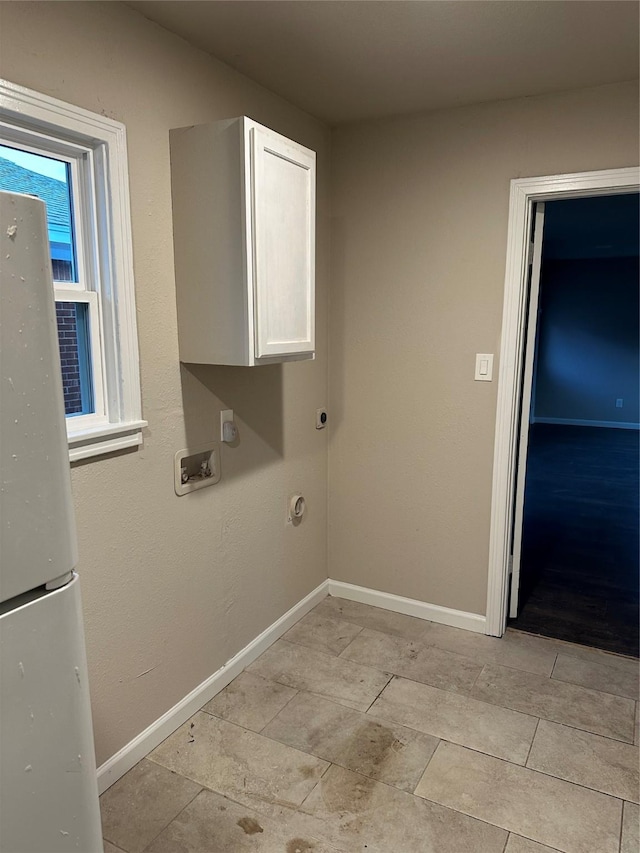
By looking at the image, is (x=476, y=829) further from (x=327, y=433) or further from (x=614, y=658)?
(x=327, y=433)

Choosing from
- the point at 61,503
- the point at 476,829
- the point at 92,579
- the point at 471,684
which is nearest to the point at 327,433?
the point at 471,684

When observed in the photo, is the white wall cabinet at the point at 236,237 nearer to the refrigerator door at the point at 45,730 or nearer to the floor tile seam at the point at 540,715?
the refrigerator door at the point at 45,730

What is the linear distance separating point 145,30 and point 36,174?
1.95 ft

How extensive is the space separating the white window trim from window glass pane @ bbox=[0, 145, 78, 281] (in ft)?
0.25

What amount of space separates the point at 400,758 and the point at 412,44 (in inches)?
94.4

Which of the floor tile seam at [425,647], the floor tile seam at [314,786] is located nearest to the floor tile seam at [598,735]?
the floor tile seam at [425,647]

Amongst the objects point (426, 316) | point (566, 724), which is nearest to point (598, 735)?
point (566, 724)

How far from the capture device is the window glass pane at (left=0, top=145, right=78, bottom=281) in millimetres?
1549

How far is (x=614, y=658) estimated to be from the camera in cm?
260

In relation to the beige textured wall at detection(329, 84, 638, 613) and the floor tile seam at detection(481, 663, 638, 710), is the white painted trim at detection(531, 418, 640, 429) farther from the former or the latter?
the floor tile seam at detection(481, 663, 638, 710)

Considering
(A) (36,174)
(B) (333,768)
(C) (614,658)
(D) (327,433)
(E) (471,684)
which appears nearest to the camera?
(A) (36,174)

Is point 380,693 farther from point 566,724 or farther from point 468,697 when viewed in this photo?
point 566,724

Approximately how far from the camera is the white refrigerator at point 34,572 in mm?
724

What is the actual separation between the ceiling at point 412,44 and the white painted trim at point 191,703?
2.30 metres
